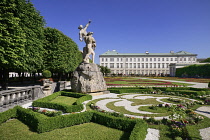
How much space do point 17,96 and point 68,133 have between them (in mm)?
5366

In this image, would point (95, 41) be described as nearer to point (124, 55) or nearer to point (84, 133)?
point (84, 133)

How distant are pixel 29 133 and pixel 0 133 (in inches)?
40.6

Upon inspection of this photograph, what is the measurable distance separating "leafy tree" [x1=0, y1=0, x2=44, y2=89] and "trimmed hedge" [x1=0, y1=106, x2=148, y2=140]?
6771mm

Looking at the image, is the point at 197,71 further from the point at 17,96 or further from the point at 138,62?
Result: the point at 17,96

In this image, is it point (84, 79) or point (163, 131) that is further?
point (84, 79)

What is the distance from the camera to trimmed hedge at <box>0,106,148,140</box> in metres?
4.83

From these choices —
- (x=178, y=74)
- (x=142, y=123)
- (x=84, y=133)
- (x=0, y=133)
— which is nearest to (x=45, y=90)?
(x=0, y=133)

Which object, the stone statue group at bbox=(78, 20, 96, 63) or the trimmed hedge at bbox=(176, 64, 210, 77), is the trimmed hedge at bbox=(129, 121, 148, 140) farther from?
the trimmed hedge at bbox=(176, 64, 210, 77)

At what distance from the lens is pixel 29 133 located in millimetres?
4812

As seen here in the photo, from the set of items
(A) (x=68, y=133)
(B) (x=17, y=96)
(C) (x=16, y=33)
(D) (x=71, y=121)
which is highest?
(C) (x=16, y=33)

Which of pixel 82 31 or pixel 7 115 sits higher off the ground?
pixel 82 31

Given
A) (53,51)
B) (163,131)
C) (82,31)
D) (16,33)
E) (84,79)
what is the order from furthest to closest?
(53,51) < (82,31) < (84,79) < (16,33) < (163,131)

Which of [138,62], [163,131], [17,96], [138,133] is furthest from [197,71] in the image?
[17,96]

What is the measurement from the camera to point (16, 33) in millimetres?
11375
